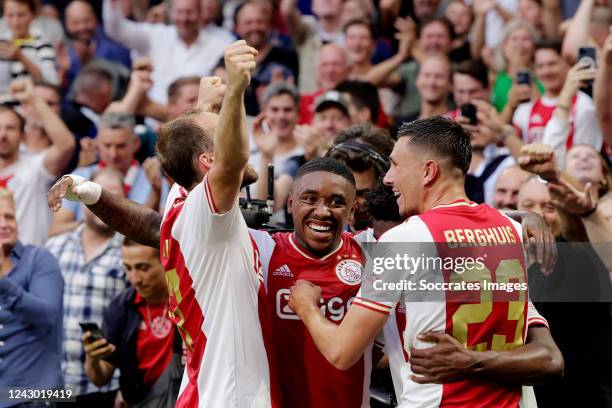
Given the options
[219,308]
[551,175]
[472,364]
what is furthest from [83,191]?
[551,175]

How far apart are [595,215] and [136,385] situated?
11.0 ft

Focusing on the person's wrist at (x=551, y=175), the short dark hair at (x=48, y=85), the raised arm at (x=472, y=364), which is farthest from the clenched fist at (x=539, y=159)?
the short dark hair at (x=48, y=85)

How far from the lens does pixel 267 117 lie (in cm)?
992

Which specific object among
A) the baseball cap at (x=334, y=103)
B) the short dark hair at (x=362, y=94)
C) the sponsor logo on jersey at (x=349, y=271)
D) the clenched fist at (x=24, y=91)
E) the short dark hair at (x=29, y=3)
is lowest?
the sponsor logo on jersey at (x=349, y=271)

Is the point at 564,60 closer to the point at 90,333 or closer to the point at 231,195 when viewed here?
the point at 90,333

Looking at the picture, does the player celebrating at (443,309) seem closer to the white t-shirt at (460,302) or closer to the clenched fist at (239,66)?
the white t-shirt at (460,302)

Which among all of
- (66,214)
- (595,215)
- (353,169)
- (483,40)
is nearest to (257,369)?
(353,169)

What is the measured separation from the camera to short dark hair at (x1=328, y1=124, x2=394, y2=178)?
636 centimetres

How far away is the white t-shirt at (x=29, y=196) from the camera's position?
32.2 ft

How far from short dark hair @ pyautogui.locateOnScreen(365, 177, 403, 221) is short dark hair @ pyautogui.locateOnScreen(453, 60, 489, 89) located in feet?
15.3

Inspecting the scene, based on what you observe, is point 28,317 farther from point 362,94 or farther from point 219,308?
point 362,94

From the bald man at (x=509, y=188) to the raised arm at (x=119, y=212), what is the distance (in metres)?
3.43

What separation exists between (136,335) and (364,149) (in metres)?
2.29

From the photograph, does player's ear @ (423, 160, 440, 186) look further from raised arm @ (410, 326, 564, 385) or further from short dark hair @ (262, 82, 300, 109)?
short dark hair @ (262, 82, 300, 109)
